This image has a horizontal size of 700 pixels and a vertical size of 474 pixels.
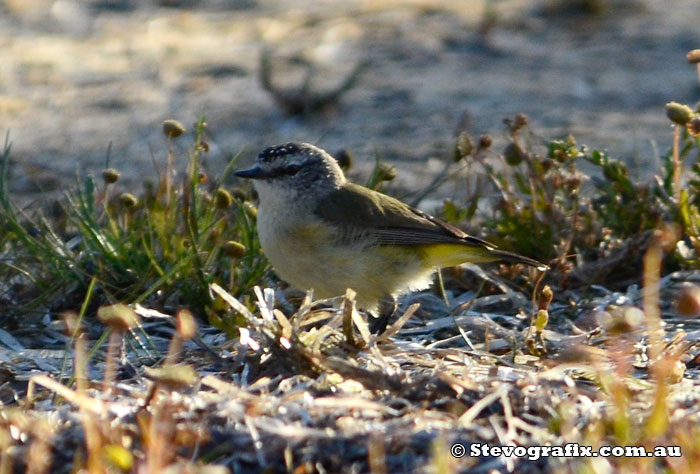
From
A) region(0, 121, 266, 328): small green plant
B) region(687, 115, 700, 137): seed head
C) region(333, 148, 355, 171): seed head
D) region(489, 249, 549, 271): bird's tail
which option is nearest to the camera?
region(687, 115, 700, 137): seed head

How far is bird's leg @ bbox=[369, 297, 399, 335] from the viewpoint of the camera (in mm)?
5629

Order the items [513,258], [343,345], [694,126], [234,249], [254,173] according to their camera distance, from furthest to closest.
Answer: [254,173] → [513,258] → [234,249] → [694,126] → [343,345]

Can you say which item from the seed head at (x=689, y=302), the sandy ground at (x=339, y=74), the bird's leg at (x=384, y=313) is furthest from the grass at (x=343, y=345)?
the sandy ground at (x=339, y=74)

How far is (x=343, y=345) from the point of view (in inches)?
170

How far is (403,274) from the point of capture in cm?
551

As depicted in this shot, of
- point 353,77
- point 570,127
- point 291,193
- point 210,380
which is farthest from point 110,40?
point 210,380

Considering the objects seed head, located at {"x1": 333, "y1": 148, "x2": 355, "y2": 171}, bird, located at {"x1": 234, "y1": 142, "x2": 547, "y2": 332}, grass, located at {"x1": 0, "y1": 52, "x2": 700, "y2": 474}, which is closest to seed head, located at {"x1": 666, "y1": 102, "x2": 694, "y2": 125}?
grass, located at {"x1": 0, "y1": 52, "x2": 700, "y2": 474}

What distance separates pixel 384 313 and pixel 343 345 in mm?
1428

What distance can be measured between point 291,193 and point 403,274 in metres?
0.70

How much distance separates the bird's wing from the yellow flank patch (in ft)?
0.16

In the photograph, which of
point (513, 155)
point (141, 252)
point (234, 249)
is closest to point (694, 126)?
point (513, 155)

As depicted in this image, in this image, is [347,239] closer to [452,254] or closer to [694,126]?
[452,254]

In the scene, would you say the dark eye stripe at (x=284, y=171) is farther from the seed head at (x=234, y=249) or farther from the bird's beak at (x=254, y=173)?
the seed head at (x=234, y=249)

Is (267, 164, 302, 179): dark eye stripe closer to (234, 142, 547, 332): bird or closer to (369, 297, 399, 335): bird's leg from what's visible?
(234, 142, 547, 332): bird
